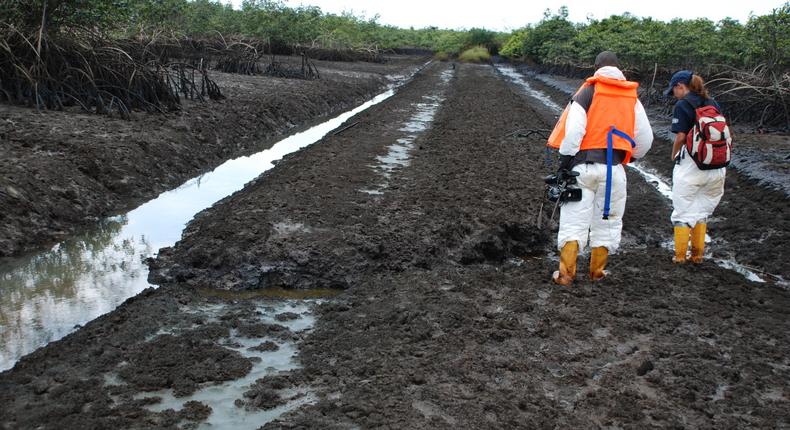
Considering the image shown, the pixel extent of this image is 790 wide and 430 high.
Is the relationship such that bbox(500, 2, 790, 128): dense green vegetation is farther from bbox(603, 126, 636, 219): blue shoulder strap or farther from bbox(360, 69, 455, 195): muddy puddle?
bbox(603, 126, 636, 219): blue shoulder strap

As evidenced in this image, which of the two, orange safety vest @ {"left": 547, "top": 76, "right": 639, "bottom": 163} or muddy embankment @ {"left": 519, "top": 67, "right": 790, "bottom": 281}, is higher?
orange safety vest @ {"left": 547, "top": 76, "right": 639, "bottom": 163}

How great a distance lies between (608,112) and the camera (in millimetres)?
5312

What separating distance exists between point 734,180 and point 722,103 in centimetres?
693

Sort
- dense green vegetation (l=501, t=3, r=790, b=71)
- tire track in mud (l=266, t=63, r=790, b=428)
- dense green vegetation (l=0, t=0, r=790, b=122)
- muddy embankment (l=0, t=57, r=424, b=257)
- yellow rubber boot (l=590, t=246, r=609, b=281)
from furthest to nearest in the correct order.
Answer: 1. dense green vegetation (l=501, t=3, r=790, b=71)
2. dense green vegetation (l=0, t=0, r=790, b=122)
3. muddy embankment (l=0, t=57, r=424, b=257)
4. yellow rubber boot (l=590, t=246, r=609, b=281)
5. tire track in mud (l=266, t=63, r=790, b=428)

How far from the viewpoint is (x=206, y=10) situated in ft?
110

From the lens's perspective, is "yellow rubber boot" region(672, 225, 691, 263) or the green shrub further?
the green shrub

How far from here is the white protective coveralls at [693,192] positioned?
610cm

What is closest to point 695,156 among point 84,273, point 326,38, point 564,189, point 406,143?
point 564,189

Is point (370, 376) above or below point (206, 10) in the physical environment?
below

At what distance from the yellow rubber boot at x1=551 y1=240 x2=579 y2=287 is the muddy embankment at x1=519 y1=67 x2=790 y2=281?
7.44 feet

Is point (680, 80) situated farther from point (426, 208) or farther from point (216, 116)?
point (216, 116)

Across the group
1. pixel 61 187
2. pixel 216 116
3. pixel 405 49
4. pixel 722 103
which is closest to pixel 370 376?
pixel 61 187

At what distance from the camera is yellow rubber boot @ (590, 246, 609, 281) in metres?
5.61

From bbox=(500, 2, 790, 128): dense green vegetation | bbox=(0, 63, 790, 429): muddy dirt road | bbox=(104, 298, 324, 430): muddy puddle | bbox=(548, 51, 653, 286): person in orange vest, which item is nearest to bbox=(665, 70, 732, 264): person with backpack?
bbox=(0, 63, 790, 429): muddy dirt road
